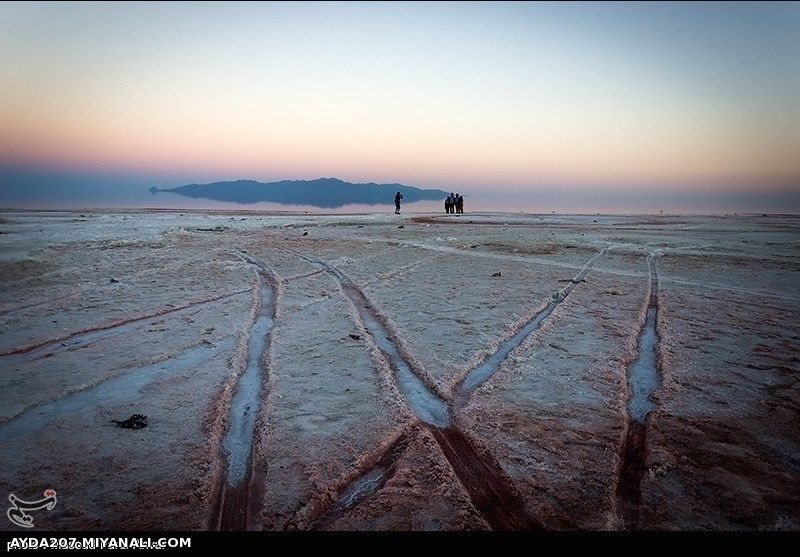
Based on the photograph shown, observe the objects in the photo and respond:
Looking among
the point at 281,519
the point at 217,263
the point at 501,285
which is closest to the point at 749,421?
the point at 281,519

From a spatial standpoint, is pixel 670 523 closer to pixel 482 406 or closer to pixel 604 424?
pixel 604 424

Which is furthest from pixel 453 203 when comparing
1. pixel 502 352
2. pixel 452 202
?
pixel 502 352

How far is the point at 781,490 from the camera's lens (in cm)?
272

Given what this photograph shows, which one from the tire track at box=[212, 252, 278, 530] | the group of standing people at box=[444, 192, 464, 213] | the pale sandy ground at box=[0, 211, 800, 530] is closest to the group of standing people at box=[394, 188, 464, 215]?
the group of standing people at box=[444, 192, 464, 213]

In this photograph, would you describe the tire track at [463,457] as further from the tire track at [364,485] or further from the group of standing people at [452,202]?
the group of standing people at [452,202]

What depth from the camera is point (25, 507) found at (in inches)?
101

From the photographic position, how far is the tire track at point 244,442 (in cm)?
255

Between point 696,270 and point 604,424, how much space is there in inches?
383

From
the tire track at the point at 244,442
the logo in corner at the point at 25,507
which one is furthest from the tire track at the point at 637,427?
the logo in corner at the point at 25,507

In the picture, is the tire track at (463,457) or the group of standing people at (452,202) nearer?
the tire track at (463,457)

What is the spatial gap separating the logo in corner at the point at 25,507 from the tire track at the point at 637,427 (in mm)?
3802

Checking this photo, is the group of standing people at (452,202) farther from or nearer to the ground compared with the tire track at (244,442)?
farther from the ground

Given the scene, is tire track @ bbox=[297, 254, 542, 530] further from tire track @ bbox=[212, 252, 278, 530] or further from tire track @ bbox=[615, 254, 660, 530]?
tire track @ bbox=[212, 252, 278, 530]

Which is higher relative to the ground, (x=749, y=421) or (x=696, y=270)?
(x=696, y=270)
